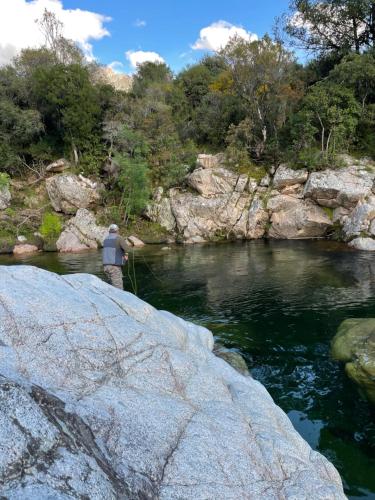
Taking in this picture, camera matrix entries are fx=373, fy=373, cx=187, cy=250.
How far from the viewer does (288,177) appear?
35.5 meters

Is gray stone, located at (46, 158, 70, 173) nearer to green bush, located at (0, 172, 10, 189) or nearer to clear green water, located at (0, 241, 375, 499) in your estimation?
green bush, located at (0, 172, 10, 189)

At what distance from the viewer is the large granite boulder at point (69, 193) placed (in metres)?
40.1

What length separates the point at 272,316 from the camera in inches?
592

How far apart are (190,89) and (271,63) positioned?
59.3 ft

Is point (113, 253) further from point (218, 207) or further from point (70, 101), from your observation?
point (70, 101)

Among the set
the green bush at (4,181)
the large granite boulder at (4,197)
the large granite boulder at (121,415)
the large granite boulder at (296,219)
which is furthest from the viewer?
the large granite boulder at (4,197)

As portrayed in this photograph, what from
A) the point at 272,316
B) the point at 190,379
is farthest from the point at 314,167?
the point at 190,379

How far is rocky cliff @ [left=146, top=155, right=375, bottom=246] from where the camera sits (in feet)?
105

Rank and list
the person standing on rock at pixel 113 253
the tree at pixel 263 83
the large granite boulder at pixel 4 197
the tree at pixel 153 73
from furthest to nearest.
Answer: the tree at pixel 153 73, the large granite boulder at pixel 4 197, the tree at pixel 263 83, the person standing on rock at pixel 113 253

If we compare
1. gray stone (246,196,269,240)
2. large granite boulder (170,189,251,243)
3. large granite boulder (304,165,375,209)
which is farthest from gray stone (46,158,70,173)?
large granite boulder (304,165,375,209)

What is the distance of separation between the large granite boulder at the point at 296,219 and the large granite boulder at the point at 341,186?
1067 millimetres

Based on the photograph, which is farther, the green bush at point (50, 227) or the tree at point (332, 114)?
the green bush at point (50, 227)

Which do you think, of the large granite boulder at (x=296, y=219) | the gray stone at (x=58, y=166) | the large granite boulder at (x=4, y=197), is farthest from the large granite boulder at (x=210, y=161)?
the large granite boulder at (x=4, y=197)

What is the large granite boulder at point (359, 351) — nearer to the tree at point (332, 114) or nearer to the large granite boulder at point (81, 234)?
the tree at point (332, 114)
